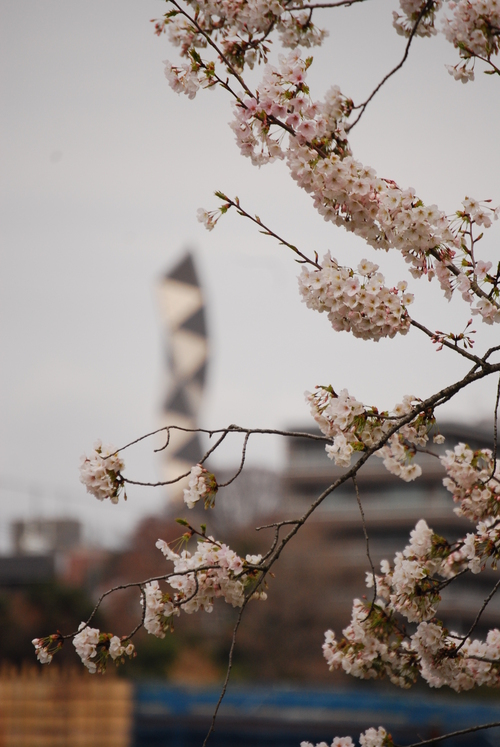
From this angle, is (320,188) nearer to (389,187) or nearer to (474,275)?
(389,187)

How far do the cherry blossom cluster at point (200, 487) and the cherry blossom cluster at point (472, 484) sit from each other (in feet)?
3.21

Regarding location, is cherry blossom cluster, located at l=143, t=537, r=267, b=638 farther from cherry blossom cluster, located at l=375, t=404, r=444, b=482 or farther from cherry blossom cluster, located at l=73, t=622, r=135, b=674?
cherry blossom cluster, located at l=375, t=404, r=444, b=482

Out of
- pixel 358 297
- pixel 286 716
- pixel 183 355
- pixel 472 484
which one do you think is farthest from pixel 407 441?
pixel 183 355

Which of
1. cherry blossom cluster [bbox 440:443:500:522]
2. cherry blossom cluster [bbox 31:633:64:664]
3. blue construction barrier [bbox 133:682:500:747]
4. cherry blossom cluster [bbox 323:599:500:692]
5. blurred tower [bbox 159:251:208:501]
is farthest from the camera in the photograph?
blurred tower [bbox 159:251:208:501]

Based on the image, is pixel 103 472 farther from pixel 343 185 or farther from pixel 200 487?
pixel 343 185

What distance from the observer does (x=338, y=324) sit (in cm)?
237

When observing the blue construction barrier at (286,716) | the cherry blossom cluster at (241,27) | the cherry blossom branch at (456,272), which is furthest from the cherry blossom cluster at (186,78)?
the blue construction barrier at (286,716)

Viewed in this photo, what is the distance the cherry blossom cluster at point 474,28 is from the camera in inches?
91.7

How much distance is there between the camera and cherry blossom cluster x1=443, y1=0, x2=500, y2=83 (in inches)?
91.7

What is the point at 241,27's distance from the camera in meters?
2.55

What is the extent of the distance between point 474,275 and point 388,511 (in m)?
30.0

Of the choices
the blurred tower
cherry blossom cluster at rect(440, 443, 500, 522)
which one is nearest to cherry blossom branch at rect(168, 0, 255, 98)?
cherry blossom cluster at rect(440, 443, 500, 522)

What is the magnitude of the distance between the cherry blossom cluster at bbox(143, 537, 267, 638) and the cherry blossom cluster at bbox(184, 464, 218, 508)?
112 mm

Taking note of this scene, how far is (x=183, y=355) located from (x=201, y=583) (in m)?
40.4
